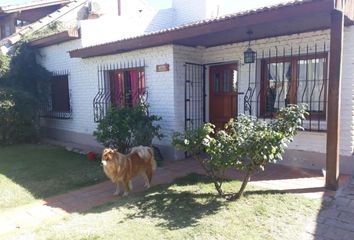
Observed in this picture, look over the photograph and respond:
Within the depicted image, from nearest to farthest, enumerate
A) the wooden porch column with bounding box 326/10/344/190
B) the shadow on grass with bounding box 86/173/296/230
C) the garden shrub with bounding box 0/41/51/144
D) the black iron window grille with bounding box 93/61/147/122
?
the shadow on grass with bounding box 86/173/296/230 < the wooden porch column with bounding box 326/10/344/190 < the black iron window grille with bounding box 93/61/147/122 < the garden shrub with bounding box 0/41/51/144

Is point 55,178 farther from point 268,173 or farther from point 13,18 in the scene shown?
point 13,18

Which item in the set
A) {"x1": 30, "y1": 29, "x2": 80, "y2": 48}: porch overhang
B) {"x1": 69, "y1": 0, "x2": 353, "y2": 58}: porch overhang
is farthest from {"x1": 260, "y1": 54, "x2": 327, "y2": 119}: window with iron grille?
{"x1": 30, "y1": 29, "x2": 80, "y2": 48}: porch overhang

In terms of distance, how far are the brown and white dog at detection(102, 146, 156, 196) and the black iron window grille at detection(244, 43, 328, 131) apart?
9.59 feet


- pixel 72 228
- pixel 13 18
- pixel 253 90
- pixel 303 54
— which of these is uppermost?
pixel 13 18

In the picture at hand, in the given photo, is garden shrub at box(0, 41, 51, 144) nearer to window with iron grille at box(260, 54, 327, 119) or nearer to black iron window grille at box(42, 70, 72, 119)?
black iron window grille at box(42, 70, 72, 119)

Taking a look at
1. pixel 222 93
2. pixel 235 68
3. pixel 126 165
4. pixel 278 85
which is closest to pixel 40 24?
pixel 222 93

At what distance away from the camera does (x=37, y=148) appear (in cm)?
936

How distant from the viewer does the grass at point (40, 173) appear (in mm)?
5344

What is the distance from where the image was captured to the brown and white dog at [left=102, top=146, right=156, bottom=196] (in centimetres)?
486

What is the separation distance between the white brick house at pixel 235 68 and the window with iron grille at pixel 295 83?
2cm

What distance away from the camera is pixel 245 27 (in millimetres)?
5816

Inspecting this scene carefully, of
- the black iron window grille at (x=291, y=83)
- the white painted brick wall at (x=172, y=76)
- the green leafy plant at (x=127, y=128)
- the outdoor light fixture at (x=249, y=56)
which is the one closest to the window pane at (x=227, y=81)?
the white painted brick wall at (x=172, y=76)

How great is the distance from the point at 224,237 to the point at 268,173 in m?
2.82

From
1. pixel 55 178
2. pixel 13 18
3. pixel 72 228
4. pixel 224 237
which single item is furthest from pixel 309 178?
pixel 13 18
